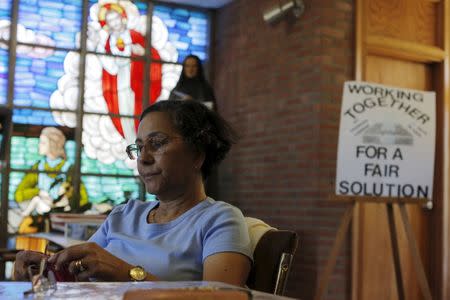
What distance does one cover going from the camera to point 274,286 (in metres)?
1.63

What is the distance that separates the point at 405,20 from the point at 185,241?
375 cm

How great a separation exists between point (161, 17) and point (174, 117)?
4231 mm

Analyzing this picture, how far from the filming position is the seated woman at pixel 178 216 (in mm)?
1580

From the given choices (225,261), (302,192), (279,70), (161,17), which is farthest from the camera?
(161,17)

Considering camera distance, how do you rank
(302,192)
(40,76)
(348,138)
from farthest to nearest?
(40,76), (302,192), (348,138)

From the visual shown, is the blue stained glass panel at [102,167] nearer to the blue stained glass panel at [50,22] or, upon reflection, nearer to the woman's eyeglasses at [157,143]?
the blue stained glass panel at [50,22]

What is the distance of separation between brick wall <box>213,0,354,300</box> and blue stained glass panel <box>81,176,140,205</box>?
0.86 meters

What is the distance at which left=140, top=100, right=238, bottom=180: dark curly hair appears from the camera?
1.79 meters

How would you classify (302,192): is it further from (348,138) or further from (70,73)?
(70,73)

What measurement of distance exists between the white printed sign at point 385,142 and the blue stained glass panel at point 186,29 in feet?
7.33

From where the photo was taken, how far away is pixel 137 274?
1.46 m

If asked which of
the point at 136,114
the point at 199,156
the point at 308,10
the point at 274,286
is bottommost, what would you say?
the point at 274,286

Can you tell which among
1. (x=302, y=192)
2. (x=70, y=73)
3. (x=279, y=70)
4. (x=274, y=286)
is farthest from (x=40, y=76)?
(x=274, y=286)

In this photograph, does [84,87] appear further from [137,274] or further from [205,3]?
[137,274]
